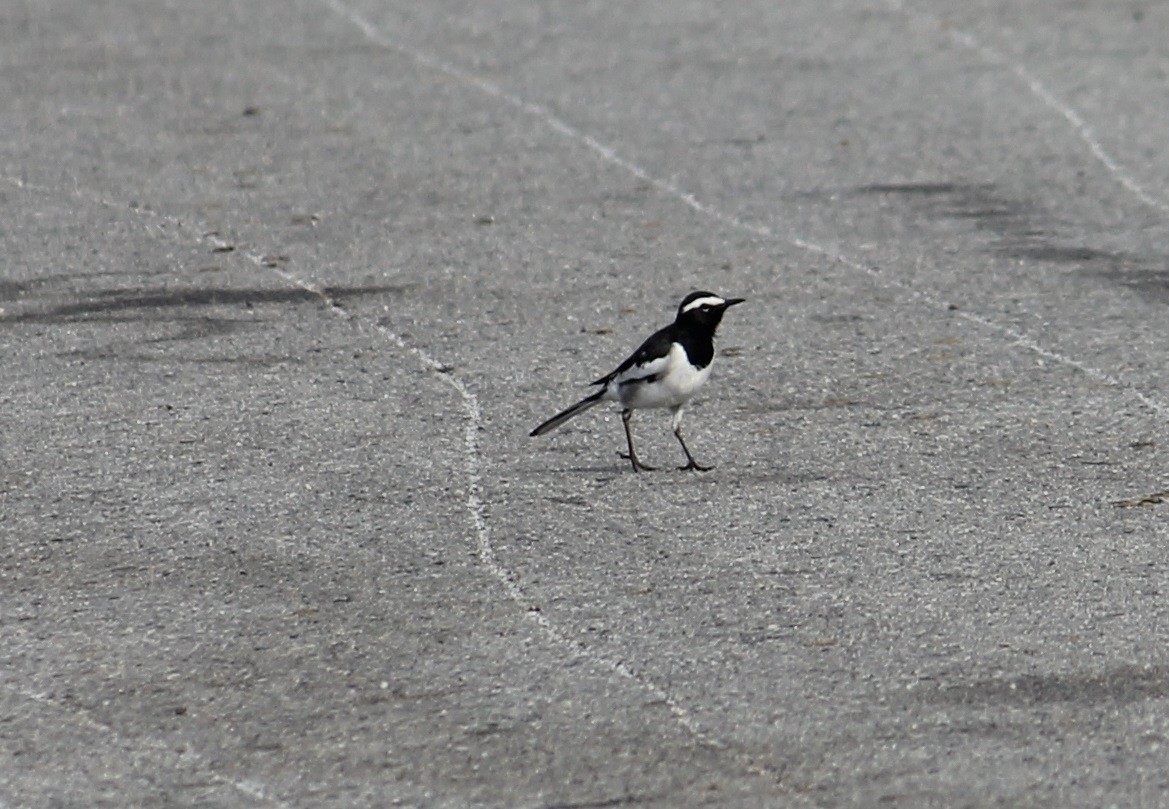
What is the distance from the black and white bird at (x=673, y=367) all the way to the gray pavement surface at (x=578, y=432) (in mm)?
341

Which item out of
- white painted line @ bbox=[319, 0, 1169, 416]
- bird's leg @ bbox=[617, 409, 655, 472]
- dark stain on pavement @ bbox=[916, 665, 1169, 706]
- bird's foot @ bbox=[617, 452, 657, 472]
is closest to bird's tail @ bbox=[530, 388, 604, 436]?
bird's leg @ bbox=[617, 409, 655, 472]

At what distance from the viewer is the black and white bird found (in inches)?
360

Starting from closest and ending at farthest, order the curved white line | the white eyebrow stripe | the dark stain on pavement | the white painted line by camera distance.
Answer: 1. the dark stain on pavement
2. the white eyebrow stripe
3. the white painted line
4. the curved white line

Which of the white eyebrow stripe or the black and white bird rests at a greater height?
the white eyebrow stripe

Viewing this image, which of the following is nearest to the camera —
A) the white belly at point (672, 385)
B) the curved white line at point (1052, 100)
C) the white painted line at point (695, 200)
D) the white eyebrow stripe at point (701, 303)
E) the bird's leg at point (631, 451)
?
the white belly at point (672, 385)

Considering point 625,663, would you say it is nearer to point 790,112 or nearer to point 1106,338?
point 1106,338

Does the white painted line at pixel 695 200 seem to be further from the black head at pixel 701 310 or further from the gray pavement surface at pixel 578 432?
the black head at pixel 701 310

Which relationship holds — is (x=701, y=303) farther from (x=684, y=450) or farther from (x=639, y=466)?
(x=639, y=466)

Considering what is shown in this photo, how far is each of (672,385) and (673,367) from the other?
3.3 inches

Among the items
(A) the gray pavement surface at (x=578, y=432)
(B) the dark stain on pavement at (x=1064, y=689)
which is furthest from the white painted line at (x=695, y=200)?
(B) the dark stain on pavement at (x=1064, y=689)

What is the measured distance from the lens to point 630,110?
17.3 meters

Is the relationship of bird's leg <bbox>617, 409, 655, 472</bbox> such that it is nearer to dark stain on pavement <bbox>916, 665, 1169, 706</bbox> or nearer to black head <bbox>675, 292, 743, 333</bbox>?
black head <bbox>675, 292, 743, 333</bbox>

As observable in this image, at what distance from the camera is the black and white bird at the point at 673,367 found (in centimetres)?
913

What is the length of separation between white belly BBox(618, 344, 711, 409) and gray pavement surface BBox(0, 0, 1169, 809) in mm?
353
